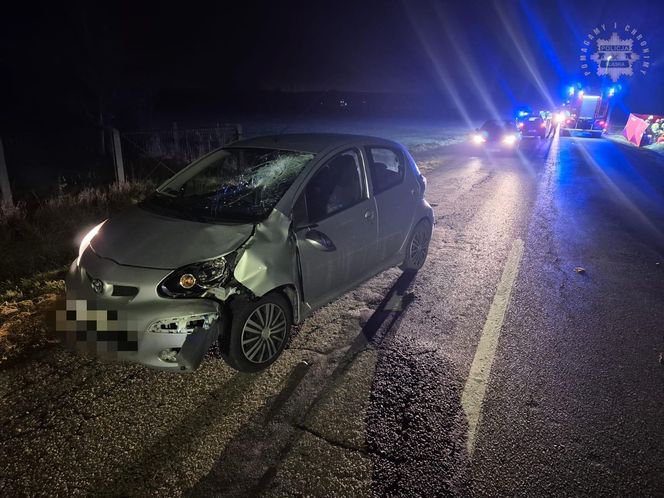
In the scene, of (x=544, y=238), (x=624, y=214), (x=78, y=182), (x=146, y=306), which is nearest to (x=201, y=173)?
(x=146, y=306)

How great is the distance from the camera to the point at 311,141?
4.27 metres

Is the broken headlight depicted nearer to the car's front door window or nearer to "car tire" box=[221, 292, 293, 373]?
"car tire" box=[221, 292, 293, 373]

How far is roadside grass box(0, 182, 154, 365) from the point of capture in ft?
12.7

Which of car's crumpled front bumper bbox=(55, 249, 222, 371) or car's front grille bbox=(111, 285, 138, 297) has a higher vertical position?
car's front grille bbox=(111, 285, 138, 297)

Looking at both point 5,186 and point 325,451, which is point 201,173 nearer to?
point 325,451

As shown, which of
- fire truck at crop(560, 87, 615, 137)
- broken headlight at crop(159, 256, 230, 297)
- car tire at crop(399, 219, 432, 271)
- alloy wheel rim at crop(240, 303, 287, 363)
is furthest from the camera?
fire truck at crop(560, 87, 615, 137)

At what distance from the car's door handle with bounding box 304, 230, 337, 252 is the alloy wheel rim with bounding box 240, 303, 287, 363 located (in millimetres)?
584

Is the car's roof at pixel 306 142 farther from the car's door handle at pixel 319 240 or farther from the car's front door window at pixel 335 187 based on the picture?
the car's door handle at pixel 319 240

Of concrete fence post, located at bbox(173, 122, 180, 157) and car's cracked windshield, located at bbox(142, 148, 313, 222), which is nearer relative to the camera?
car's cracked windshield, located at bbox(142, 148, 313, 222)

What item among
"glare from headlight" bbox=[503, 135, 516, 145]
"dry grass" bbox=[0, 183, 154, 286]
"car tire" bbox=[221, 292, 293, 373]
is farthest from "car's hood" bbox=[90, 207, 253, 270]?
"glare from headlight" bbox=[503, 135, 516, 145]

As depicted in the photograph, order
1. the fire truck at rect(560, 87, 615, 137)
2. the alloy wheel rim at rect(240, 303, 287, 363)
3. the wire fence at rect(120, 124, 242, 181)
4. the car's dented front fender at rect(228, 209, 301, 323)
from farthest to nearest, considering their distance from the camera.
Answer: the fire truck at rect(560, 87, 615, 137) < the wire fence at rect(120, 124, 242, 181) < the alloy wheel rim at rect(240, 303, 287, 363) < the car's dented front fender at rect(228, 209, 301, 323)

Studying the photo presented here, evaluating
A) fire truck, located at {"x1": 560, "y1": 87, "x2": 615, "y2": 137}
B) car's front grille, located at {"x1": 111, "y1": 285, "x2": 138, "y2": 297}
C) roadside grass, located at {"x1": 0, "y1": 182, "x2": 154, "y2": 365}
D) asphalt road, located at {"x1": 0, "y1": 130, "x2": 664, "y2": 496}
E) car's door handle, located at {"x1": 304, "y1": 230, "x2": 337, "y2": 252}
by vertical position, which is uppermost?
fire truck, located at {"x1": 560, "y1": 87, "x2": 615, "y2": 137}

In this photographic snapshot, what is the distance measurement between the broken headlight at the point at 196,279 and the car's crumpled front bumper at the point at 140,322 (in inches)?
2.2

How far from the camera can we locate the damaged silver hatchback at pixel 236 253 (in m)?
2.92
